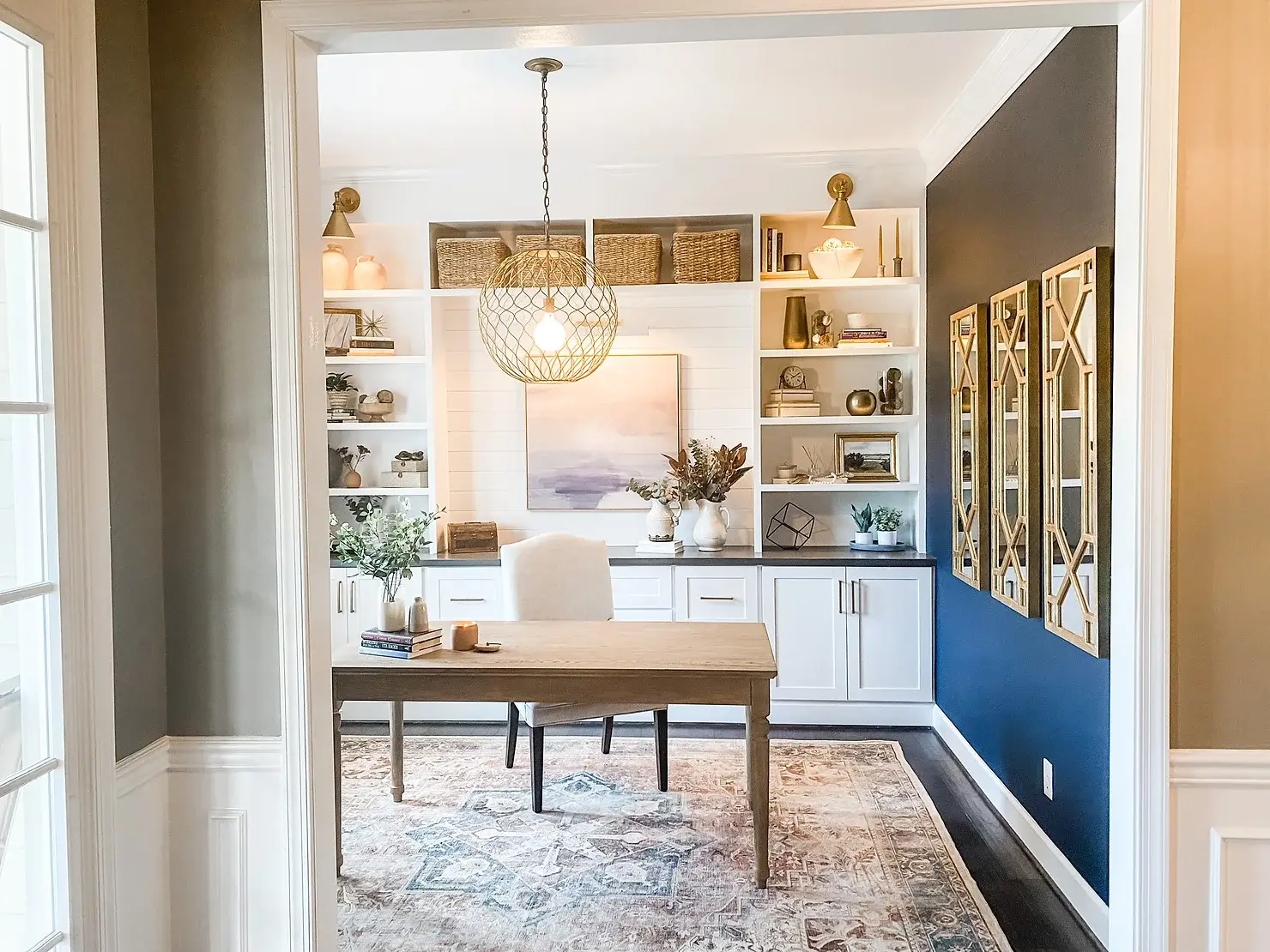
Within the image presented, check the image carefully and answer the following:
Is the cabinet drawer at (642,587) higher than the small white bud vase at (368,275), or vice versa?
the small white bud vase at (368,275)

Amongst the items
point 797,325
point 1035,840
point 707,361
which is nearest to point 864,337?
point 797,325

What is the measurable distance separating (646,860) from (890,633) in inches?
77.0

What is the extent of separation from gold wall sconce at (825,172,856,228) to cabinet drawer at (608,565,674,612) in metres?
1.82

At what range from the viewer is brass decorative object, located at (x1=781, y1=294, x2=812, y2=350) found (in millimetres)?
4992

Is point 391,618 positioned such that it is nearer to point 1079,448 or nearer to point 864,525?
point 1079,448

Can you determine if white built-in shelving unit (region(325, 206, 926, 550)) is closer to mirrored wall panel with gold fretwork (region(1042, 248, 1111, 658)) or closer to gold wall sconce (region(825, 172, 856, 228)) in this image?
gold wall sconce (region(825, 172, 856, 228))

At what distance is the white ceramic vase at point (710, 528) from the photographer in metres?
4.96

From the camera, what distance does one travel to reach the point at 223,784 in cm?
204

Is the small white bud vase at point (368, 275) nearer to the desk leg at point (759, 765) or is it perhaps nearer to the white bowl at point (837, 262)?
the white bowl at point (837, 262)

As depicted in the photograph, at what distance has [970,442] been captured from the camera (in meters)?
4.01

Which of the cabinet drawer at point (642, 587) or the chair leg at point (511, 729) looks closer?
the chair leg at point (511, 729)

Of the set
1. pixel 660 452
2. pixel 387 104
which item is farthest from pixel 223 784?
pixel 660 452

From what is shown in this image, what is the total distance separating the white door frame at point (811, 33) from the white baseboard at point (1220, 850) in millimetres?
51

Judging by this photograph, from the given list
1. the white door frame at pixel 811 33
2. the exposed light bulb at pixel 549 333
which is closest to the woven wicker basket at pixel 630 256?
the exposed light bulb at pixel 549 333
